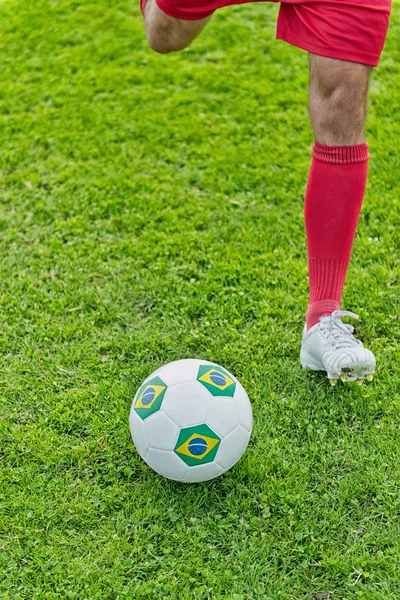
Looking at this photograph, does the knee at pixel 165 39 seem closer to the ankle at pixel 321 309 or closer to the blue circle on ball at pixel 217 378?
the ankle at pixel 321 309

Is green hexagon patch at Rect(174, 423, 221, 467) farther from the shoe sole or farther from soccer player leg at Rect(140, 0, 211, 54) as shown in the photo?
soccer player leg at Rect(140, 0, 211, 54)

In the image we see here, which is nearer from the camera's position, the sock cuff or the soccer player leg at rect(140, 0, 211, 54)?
the sock cuff

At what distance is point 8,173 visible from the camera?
3.80m

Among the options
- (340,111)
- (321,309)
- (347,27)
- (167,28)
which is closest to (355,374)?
(321,309)

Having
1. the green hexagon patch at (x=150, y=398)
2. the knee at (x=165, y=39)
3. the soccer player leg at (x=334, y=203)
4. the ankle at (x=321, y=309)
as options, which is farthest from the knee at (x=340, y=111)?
the green hexagon patch at (x=150, y=398)

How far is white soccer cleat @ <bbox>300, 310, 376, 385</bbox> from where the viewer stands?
8.02 ft

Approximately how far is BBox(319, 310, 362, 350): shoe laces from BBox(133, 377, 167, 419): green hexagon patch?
0.72m

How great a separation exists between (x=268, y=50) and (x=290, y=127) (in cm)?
95

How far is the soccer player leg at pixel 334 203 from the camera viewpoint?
2.32 meters

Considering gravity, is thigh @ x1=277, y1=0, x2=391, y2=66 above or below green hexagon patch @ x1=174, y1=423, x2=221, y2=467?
above

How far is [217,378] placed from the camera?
223 cm

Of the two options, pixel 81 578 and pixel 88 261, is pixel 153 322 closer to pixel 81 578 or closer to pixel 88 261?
pixel 88 261

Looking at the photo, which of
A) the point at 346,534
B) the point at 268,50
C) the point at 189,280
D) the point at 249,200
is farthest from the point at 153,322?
the point at 268,50

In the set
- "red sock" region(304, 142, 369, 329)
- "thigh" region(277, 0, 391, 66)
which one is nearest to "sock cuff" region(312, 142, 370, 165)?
"red sock" region(304, 142, 369, 329)
